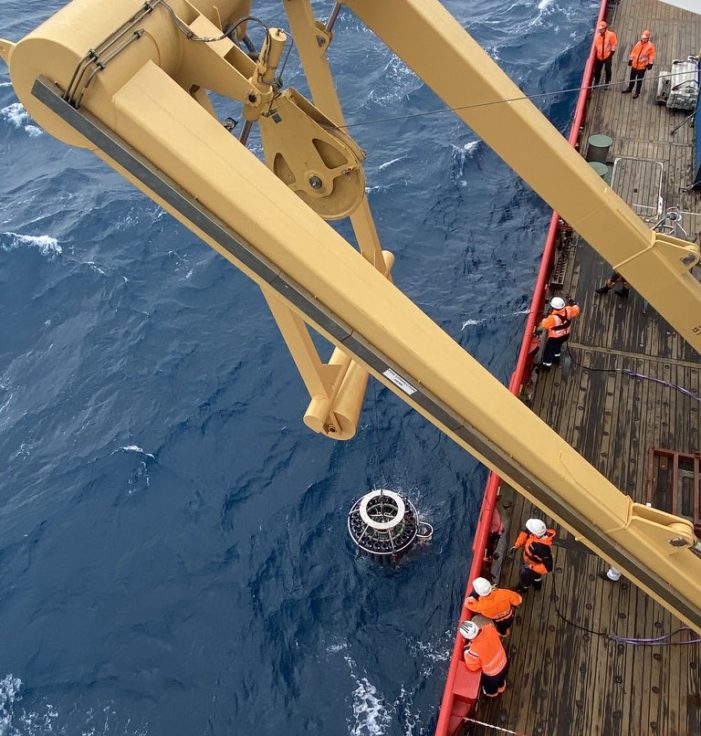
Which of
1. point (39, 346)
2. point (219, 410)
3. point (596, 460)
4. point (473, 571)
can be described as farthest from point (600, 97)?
point (39, 346)

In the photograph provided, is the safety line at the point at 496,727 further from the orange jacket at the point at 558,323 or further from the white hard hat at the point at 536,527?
the orange jacket at the point at 558,323

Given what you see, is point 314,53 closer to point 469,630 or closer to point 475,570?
point 469,630

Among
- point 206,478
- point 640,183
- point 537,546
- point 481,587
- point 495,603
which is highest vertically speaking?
point 481,587

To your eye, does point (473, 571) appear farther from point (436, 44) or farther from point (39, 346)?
point (39, 346)

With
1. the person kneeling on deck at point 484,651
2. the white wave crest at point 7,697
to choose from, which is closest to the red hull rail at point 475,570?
the person kneeling on deck at point 484,651

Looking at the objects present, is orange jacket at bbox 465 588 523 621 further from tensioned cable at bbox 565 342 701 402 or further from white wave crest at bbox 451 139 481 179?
white wave crest at bbox 451 139 481 179

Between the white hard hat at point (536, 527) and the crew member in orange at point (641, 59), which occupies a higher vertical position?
the white hard hat at point (536, 527)

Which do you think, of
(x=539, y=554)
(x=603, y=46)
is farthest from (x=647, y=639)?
(x=603, y=46)

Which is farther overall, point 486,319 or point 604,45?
point 604,45
